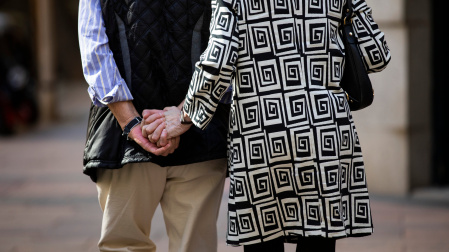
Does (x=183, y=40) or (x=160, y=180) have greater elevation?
(x=183, y=40)

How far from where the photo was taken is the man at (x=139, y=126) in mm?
2887

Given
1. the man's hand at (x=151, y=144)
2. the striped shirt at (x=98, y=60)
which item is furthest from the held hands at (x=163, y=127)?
the striped shirt at (x=98, y=60)

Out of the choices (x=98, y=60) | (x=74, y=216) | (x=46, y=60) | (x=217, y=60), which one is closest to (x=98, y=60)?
(x=98, y=60)

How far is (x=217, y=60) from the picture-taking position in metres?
2.59

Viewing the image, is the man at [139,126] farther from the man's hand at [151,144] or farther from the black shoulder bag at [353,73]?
the black shoulder bag at [353,73]

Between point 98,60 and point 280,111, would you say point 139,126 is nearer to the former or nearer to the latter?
point 98,60

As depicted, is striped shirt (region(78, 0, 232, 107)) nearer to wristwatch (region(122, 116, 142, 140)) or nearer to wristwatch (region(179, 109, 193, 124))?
wristwatch (region(122, 116, 142, 140))

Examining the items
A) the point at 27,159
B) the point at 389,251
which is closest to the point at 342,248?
the point at 389,251

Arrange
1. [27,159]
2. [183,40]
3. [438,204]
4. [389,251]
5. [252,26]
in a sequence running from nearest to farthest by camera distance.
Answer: [252,26] → [183,40] → [389,251] → [438,204] → [27,159]

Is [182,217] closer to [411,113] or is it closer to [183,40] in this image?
[183,40]

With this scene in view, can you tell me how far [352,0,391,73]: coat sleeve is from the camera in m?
2.82

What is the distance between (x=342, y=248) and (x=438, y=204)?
1.68 m

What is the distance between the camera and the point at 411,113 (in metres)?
6.49

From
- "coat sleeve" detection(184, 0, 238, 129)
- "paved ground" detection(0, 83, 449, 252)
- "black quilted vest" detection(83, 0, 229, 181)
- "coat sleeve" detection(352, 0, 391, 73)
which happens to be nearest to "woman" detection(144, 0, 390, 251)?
"coat sleeve" detection(184, 0, 238, 129)
